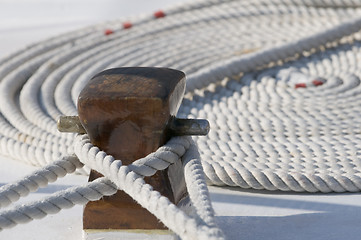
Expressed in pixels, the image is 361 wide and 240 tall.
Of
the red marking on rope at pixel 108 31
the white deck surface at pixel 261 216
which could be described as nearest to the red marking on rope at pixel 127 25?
the red marking on rope at pixel 108 31

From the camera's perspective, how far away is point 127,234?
48.0 inches

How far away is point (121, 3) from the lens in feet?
11.5

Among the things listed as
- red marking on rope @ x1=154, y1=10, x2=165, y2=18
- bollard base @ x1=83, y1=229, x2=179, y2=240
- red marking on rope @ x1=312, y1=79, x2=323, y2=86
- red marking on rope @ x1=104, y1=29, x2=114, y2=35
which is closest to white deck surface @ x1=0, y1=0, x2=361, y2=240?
bollard base @ x1=83, y1=229, x2=179, y2=240

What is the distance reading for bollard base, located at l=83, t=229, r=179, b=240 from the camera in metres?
1.20

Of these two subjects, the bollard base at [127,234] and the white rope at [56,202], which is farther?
the bollard base at [127,234]

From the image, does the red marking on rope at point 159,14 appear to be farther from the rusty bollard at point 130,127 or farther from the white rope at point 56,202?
the white rope at point 56,202

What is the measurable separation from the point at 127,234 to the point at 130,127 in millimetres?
181

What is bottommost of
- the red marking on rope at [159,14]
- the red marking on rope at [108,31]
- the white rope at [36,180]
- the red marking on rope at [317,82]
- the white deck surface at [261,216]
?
the red marking on rope at [159,14]

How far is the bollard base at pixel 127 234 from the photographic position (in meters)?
1.20

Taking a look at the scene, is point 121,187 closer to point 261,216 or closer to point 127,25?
point 261,216

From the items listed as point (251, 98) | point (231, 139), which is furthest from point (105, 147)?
point (251, 98)

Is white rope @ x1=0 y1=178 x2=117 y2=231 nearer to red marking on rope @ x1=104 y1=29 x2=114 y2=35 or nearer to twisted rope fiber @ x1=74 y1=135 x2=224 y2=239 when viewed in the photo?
twisted rope fiber @ x1=74 y1=135 x2=224 y2=239

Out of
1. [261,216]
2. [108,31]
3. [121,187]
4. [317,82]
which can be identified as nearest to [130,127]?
[121,187]

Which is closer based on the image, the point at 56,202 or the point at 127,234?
the point at 56,202
